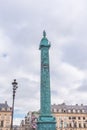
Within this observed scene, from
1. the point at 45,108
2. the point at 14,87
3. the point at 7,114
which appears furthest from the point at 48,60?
the point at 7,114

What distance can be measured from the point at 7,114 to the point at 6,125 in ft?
12.6

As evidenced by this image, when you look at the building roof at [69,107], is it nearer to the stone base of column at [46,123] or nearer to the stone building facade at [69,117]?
the stone building facade at [69,117]

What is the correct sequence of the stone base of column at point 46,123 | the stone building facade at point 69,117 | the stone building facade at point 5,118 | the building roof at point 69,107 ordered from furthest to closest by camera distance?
1. the building roof at point 69,107
2. the stone building facade at point 69,117
3. the stone building facade at point 5,118
4. the stone base of column at point 46,123

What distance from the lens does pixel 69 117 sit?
105812 mm

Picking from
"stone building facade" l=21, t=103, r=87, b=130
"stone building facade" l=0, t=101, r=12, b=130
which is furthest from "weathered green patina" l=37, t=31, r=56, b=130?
"stone building facade" l=21, t=103, r=87, b=130

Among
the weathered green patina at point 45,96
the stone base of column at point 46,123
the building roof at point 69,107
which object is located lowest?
the stone base of column at point 46,123

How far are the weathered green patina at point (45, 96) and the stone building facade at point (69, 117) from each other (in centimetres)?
5955

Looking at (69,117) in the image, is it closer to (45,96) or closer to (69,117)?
(69,117)

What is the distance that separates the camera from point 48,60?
154 ft

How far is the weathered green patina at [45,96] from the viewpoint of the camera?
42562mm

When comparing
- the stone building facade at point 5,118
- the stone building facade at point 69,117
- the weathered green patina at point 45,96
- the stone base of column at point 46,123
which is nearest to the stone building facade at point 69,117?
the stone building facade at point 69,117

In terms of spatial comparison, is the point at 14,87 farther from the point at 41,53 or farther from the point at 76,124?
the point at 76,124

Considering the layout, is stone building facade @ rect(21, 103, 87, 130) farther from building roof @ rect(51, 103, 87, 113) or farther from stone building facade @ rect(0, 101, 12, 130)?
stone building facade @ rect(0, 101, 12, 130)

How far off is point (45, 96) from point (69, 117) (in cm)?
6410
